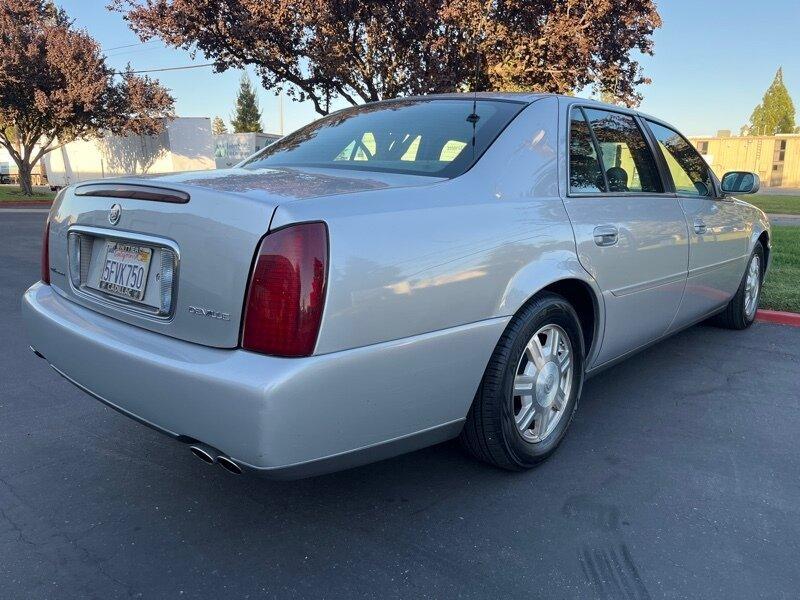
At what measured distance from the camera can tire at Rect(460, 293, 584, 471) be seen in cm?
248

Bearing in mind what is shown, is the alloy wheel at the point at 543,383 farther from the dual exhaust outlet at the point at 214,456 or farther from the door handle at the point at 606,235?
the dual exhaust outlet at the point at 214,456

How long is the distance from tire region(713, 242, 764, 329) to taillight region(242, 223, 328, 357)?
4.04 metres

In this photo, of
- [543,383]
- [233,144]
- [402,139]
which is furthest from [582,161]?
[233,144]

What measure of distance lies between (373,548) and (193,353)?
35.5 inches

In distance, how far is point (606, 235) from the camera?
2.96m

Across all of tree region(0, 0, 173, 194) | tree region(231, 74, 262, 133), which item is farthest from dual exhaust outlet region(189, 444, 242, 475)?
tree region(231, 74, 262, 133)

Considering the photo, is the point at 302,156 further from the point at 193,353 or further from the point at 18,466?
the point at 18,466

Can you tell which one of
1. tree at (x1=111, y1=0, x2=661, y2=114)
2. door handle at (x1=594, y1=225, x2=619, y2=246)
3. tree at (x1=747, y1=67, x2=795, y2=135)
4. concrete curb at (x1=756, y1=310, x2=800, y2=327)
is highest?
tree at (x1=747, y1=67, x2=795, y2=135)

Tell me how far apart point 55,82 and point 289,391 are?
992 inches

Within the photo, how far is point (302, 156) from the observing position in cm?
306

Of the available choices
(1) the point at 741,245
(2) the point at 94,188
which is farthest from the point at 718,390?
(2) the point at 94,188

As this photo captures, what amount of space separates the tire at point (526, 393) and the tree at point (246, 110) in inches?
2471

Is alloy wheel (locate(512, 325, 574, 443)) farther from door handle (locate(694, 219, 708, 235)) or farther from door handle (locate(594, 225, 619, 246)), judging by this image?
door handle (locate(694, 219, 708, 235))

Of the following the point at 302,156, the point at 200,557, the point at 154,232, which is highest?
the point at 302,156
